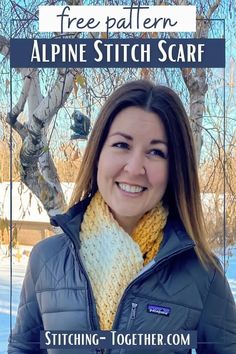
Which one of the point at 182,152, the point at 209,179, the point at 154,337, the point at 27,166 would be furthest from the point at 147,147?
the point at 154,337

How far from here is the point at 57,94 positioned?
1.41m

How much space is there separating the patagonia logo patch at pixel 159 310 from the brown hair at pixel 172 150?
17 centimetres

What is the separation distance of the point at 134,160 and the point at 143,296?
1.16 ft

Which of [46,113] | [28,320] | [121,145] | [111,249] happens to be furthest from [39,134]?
[28,320]

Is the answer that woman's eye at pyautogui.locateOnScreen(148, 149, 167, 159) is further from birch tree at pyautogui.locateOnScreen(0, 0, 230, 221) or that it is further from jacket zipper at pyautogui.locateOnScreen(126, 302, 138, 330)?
jacket zipper at pyautogui.locateOnScreen(126, 302, 138, 330)

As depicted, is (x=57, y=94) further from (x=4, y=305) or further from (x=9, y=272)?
(x=4, y=305)

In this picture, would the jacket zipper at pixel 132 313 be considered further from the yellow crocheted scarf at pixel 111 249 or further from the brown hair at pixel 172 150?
the brown hair at pixel 172 150

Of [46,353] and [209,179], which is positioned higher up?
[209,179]

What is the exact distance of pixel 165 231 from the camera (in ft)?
4.20

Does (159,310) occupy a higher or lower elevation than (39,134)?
lower

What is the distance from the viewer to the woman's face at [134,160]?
48.9 inches

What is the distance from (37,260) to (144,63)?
25.1 inches

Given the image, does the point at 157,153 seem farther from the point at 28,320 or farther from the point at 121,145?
the point at 28,320

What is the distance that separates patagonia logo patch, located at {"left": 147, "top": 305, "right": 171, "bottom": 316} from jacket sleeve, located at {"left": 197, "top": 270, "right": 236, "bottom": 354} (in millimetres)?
99
